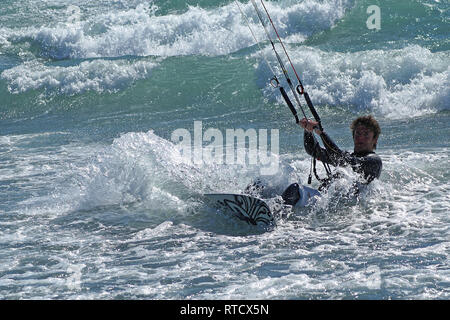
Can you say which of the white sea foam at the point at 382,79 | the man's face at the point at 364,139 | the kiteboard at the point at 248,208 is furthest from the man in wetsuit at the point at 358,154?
the white sea foam at the point at 382,79

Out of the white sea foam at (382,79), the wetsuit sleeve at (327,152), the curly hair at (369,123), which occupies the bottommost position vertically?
the wetsuit sleeve at (327,152)

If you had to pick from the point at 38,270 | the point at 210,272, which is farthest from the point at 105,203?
the point at 210,272

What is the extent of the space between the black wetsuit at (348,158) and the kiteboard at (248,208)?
866 millimetres

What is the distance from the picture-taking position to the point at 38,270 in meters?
6.00

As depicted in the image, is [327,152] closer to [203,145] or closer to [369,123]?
[369,123]

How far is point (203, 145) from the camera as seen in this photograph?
433 inches

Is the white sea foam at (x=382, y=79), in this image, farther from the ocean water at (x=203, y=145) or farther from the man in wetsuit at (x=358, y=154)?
the man in wetsuit at (x=358, y=154)

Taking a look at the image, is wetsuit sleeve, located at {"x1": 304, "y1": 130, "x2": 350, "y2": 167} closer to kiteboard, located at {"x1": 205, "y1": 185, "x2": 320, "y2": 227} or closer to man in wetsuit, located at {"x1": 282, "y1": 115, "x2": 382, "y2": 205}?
man in wetsuit, located at {"x1": 282, "y1": 115, "x2": 382, "y2": 205}

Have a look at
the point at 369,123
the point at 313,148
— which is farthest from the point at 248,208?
the point at 369,123

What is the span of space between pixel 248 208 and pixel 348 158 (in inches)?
49.0

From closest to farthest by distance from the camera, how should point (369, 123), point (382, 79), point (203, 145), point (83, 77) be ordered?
point (369, 123) < point (203, 145) < point (382, 79) < point (83, 77)

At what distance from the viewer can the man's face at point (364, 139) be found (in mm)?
7254

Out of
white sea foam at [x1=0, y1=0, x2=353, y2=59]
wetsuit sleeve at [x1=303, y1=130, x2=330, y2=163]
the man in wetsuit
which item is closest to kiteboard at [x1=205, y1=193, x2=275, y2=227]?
the man in wetsuit

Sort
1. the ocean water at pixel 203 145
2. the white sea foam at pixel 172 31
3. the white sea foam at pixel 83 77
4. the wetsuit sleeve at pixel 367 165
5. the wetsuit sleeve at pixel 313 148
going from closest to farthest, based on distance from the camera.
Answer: the ocean water at pixel 203 145 < the wetsuit sleeve at pixel 313 148 < the wetsuit sleeve at pixel 367 165 < the white sea foam at pixel 83 77 < the white sea foam at pixel 172 31
